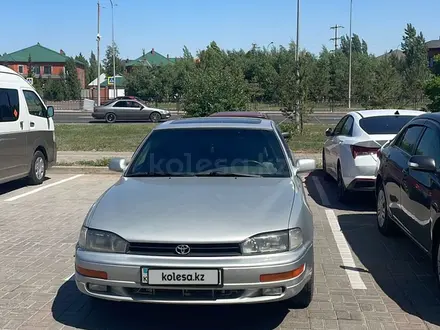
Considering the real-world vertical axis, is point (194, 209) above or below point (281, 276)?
above

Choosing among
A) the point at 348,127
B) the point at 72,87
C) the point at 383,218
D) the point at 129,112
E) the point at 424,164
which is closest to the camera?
the point at 424,164

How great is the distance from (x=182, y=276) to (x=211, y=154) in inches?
71.7

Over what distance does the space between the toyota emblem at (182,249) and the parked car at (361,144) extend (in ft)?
17.3

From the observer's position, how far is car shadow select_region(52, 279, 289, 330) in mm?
4449

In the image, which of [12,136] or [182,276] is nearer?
[182,276]

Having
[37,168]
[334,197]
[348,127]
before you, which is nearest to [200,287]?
[348,127]

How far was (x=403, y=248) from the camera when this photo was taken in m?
6.72

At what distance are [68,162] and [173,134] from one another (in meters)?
8.99

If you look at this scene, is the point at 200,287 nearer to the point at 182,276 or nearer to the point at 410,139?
the point at 182,276

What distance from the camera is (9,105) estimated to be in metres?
10.4

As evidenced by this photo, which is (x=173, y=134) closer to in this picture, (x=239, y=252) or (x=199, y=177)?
(x=199, y=177)

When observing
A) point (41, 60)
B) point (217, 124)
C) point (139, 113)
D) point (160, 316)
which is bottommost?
point (160, 316)

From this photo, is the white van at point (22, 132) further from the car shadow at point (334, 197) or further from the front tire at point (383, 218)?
the front tire at point (383, 218)

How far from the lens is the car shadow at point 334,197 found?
925 cm
